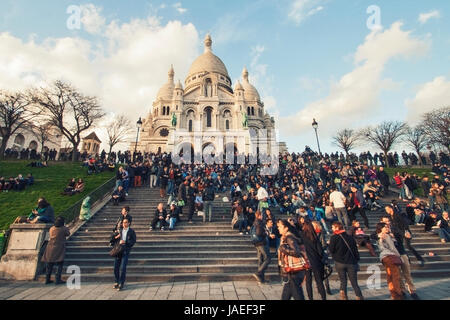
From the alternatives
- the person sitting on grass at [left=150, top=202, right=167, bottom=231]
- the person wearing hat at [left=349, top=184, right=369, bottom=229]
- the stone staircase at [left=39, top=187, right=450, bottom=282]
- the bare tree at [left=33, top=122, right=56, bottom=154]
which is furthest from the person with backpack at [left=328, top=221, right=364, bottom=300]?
the bare tree at [left=33, top=122, right=56, bottom=154]

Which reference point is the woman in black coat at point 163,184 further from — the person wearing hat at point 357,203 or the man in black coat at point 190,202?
the person wearing hat at point 357,203

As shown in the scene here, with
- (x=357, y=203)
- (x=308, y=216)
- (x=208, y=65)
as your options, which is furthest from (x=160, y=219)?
(x=208, y=65)

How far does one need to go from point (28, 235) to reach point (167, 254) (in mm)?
4045

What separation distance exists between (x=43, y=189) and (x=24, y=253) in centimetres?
938

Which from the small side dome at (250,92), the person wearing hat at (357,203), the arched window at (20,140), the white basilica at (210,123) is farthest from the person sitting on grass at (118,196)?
the arched window at (20,140)

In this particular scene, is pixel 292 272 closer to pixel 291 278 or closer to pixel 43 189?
pixel 291 278

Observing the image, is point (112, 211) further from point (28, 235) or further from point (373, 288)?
point (373, 288)

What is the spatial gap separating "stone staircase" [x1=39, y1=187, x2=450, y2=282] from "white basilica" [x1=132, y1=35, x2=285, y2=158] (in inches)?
976

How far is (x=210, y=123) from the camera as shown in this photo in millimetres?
39500

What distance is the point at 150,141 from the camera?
130ft

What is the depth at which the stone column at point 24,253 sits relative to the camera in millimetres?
6078

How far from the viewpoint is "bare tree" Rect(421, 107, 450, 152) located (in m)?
25.2

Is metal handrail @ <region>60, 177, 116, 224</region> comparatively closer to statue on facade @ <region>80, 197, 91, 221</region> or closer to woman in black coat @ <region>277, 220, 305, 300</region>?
statue on facade @ <region>80, 197, 91, 221</region>
